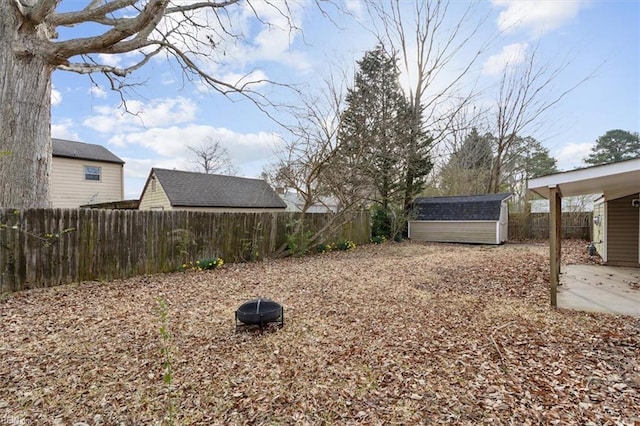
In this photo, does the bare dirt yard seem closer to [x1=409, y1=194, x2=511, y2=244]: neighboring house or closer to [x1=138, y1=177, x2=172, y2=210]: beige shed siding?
[x1=409, y1=194, x2=511, y2=244]: neighboring house

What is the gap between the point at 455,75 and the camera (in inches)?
604

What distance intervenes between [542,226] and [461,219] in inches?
180

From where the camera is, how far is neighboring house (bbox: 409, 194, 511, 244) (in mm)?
14091

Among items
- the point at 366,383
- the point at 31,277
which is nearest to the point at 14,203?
the point at 31,277

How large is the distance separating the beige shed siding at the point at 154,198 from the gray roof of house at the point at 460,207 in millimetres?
11969

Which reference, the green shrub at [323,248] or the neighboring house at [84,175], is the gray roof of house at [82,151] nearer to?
the neighboring house at [84,175]

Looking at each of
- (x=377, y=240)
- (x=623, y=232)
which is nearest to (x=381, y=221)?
(x=377, y=240)

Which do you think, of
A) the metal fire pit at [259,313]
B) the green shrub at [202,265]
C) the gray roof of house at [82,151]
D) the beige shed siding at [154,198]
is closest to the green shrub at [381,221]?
the green shrub at [202,265]

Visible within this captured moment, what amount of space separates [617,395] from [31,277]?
7.63 meters

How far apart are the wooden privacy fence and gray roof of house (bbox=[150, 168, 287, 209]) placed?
727cm

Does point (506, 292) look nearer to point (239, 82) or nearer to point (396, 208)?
point (239, 82)

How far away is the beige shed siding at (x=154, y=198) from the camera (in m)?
15.1

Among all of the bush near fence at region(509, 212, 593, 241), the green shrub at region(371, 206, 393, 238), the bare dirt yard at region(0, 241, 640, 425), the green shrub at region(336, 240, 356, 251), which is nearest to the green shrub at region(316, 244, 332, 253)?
the green shrub at region(336, 240, 356, 251)

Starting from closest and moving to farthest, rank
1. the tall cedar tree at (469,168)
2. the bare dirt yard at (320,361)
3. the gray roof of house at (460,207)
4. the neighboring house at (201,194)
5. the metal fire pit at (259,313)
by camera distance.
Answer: the bare dirt yard at (320,361) → the metal fire pit at (259,313) → the gray roof of house at (460,207) → the neighboring house at (201,194) → the tall cedar tree at (469,168)
